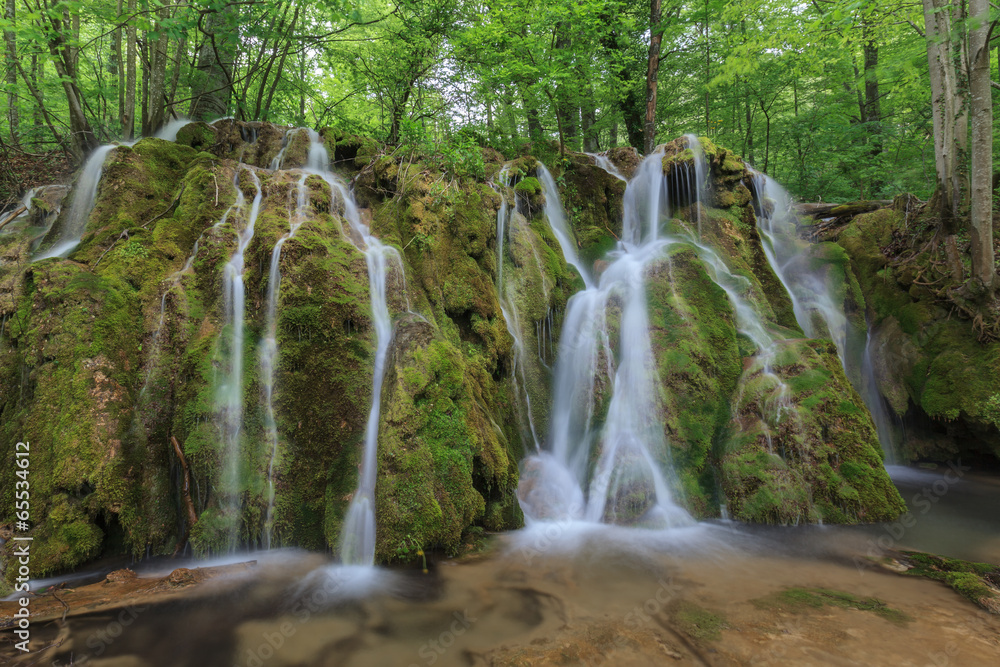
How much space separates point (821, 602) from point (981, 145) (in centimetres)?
746

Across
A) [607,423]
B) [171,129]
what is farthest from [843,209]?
[171,129]

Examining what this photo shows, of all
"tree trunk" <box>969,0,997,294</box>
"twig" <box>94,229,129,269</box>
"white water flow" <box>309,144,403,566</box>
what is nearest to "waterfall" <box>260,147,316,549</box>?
"white water flow" <box>309,144,403,566</box>

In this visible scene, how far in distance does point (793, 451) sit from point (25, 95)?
51.7ft

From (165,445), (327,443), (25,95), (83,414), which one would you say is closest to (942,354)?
(327,443)

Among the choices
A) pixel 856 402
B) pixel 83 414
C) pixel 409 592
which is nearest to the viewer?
pixel 409 592

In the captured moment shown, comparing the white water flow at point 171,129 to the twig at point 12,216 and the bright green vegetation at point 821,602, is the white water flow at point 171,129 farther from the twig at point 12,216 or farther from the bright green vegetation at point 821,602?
the bright green vegetation at point 821,602

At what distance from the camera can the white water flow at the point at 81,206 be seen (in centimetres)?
627

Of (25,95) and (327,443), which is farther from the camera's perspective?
(25,95)

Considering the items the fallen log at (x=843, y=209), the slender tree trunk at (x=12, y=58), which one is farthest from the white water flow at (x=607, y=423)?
the slender tree trunk at (x=12, y=58)

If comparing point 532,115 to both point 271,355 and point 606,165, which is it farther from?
point 271,355

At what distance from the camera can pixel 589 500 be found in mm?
5891

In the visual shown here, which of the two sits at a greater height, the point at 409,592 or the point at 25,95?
the point at 25,95

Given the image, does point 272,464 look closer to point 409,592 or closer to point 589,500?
point 409,592

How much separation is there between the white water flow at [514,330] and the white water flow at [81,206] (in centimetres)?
607
